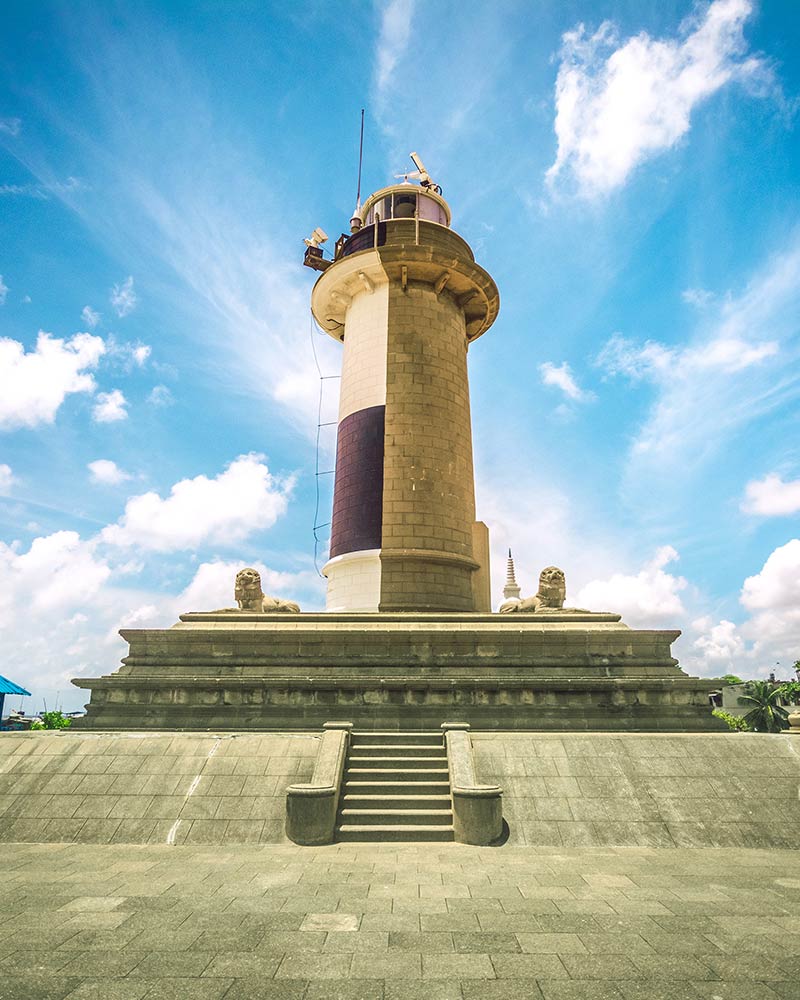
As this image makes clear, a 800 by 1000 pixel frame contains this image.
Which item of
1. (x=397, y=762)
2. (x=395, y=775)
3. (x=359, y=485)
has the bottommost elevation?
(x=395, y=775)

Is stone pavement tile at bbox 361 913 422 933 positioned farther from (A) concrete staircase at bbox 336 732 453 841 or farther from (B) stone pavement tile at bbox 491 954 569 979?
(A) concrete staircase at bbox 336 732 453 841

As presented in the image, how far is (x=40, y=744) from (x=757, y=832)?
12.8 meters

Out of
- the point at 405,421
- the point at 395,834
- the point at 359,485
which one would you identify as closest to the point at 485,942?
the point at 395,834

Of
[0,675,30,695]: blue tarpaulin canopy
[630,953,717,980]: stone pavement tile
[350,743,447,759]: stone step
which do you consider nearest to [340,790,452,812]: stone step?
[350,743,447,759]: stone step

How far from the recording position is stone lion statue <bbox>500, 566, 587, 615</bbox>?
17.9m

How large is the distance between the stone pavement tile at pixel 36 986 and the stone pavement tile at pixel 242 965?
0.97 m

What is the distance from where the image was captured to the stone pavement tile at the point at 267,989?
Result: 4.39 metres

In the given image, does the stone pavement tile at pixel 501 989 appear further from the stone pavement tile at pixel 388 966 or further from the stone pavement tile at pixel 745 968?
the stone pavement tile at pixel 745 968

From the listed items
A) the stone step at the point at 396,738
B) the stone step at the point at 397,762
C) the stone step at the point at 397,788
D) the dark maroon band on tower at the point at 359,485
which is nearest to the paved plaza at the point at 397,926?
the stone step at the point at 397,788

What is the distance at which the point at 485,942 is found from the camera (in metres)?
5.41

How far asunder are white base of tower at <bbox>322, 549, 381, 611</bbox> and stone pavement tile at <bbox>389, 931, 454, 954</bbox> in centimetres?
1392

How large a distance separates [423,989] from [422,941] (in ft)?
3.07

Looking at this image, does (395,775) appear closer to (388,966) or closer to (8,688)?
(388,966)

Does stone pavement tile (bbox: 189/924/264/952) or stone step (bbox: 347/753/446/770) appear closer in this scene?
stone pavement tile (bbox: 189/924/264/952)
